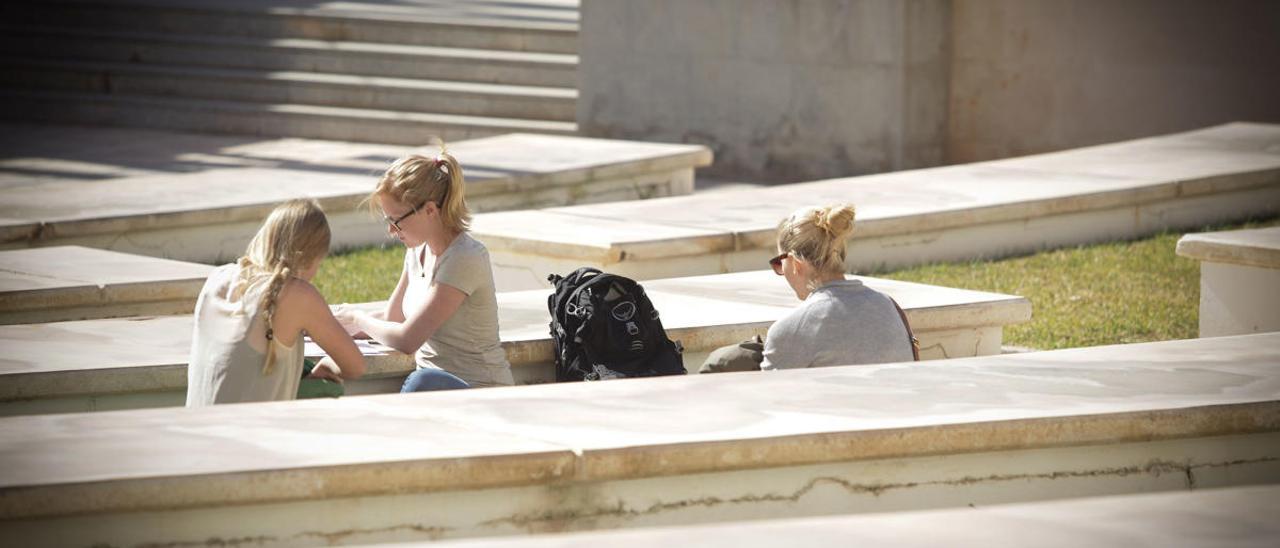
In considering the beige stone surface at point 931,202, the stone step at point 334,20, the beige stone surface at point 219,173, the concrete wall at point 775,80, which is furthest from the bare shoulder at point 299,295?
the stone step at point 334,20

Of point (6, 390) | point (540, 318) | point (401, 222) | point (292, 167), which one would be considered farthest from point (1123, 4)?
point (6, 390)

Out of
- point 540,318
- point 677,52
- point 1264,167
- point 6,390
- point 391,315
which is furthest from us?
point 677,52

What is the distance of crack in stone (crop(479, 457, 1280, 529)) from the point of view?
14.4 feet

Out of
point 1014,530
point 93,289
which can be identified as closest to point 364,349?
point 93,289

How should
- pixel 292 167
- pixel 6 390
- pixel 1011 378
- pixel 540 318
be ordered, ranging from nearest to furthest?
1. pixel 1011 378
2. pixel 6 390
3. pixel 540 318
4. pixel 292 167

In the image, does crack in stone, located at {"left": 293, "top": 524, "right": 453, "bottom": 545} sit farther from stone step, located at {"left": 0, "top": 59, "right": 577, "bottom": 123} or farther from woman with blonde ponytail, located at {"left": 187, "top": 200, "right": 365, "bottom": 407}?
stone step, located at {"left": 0, "top": 59, "right": 577, "bottom": 123}

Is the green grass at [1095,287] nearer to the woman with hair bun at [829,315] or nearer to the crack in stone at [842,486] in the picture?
the woman with hair bun at [829,315]

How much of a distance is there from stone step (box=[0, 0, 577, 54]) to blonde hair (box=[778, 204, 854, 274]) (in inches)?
394

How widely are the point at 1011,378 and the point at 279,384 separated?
6.71 feet

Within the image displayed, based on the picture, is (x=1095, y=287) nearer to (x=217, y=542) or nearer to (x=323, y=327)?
(x=323, y=327)

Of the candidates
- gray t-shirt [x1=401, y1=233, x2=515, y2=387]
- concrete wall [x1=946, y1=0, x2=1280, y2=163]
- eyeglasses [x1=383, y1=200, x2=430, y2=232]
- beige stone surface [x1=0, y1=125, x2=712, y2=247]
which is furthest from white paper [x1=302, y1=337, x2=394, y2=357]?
concrete wall [x1=946, y1=0, x2=1280, y2=163]

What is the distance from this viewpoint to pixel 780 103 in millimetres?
13945

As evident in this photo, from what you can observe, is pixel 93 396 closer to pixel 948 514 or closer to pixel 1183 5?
pixel 948 514

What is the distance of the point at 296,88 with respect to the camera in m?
15.6
